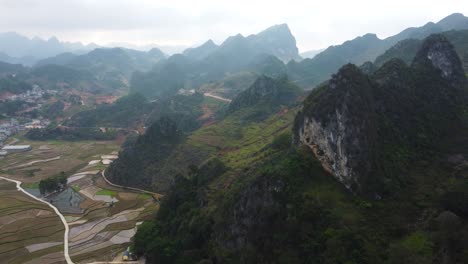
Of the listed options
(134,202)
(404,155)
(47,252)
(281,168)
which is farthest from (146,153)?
(404,155)

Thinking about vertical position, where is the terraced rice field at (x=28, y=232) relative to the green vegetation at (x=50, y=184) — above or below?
below

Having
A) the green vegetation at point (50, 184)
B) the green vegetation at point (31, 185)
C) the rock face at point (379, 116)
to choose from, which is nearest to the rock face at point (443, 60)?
the rock face at point (379, 116)

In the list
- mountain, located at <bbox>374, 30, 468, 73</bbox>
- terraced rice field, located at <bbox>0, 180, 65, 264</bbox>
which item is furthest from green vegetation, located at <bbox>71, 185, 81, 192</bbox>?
mountain, located at <bbox>374, 30, 468, 73</bbox>

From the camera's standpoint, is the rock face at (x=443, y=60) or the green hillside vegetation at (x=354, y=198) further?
the rock face at (x=443, y=60)

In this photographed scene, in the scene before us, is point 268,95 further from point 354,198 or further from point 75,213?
point 354,198

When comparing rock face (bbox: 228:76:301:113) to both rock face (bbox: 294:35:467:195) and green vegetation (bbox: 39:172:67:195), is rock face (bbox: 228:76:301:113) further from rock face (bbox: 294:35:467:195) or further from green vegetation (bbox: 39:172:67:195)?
rock face (bbox: 294:35:467:195)

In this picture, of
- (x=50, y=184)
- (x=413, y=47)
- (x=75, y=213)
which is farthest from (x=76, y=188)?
(x=413, y=47)

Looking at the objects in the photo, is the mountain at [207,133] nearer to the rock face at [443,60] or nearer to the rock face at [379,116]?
the rock face at [443,60]

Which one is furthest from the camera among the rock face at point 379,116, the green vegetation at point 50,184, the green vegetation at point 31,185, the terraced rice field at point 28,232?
the green vegetation at point 31,185
